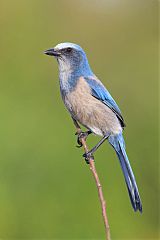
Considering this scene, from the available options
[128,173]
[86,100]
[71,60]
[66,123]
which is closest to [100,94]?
[86,100]

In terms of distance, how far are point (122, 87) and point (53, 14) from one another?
5.84ft

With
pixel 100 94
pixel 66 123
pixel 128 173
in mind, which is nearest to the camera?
pixel 128 173

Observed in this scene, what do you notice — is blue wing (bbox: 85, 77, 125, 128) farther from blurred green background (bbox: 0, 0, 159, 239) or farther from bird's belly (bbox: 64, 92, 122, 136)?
blurred green background (bbox: 0, 0, 159, 239)

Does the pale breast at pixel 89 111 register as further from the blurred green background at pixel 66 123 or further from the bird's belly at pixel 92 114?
the blurred green background at pixel 66 123

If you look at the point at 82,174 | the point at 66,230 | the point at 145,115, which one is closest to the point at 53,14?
the point at 145,115

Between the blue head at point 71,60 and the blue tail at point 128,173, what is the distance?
28.2 inches

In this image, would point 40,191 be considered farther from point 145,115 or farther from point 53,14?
point 53,14

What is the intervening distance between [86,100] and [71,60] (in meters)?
0.43

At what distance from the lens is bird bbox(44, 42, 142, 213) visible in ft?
20.2

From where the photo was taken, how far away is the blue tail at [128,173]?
5879 millimetres

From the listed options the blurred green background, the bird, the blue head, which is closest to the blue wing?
the bird

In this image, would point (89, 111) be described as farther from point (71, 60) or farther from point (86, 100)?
point (71, 60)

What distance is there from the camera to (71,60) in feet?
20.7

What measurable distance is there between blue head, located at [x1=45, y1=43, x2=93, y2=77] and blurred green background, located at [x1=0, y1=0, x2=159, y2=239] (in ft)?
5.63
